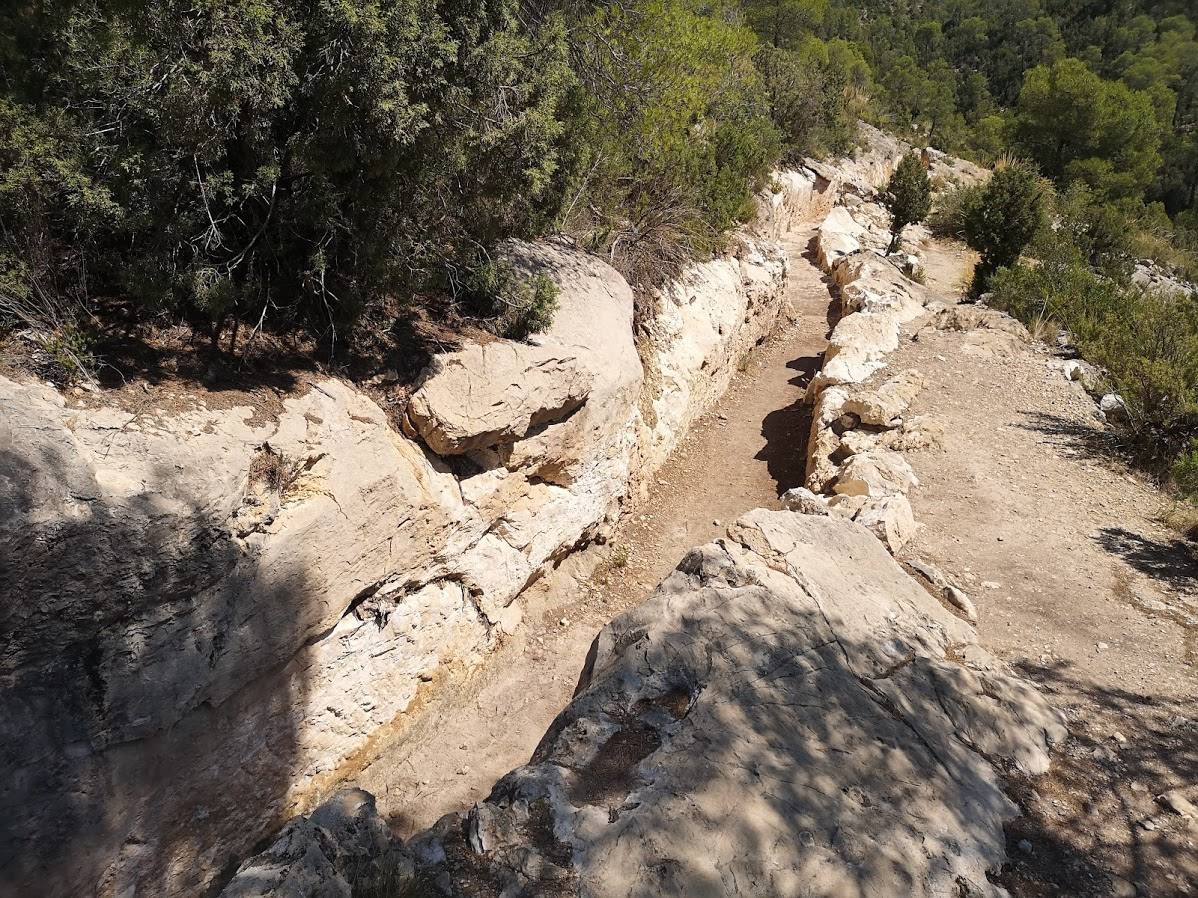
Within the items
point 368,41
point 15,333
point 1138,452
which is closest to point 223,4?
point 368,41

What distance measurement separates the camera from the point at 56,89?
4.18 meters

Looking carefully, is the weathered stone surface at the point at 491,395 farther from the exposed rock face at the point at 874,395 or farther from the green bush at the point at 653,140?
the exposed rock face at the point at 874,395

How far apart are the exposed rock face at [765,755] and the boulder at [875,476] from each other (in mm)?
2125

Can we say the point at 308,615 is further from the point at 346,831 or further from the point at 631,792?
the point at 631,792

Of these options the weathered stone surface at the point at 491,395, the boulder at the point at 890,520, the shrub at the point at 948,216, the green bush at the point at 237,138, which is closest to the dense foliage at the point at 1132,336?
the boulder at the point at 890,520

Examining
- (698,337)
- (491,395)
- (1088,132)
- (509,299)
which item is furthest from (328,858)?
(1088,132)

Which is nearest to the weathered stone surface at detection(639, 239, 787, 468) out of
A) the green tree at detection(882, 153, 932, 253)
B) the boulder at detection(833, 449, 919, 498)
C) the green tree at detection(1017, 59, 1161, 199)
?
the boulder at detection(833, 449, 919, 498)

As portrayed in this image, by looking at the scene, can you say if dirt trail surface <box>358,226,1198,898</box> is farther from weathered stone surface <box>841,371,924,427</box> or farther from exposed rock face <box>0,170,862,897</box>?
exposed rock face <box>0,170,862,897</box>

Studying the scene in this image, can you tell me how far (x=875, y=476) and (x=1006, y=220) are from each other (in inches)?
404

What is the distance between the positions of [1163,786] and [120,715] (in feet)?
18.6

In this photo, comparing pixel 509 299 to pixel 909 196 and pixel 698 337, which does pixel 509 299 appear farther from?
pixel 909 196

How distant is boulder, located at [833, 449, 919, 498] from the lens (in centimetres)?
711

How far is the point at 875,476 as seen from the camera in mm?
7273

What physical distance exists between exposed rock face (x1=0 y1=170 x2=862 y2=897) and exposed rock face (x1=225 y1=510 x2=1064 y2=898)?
135 cm
